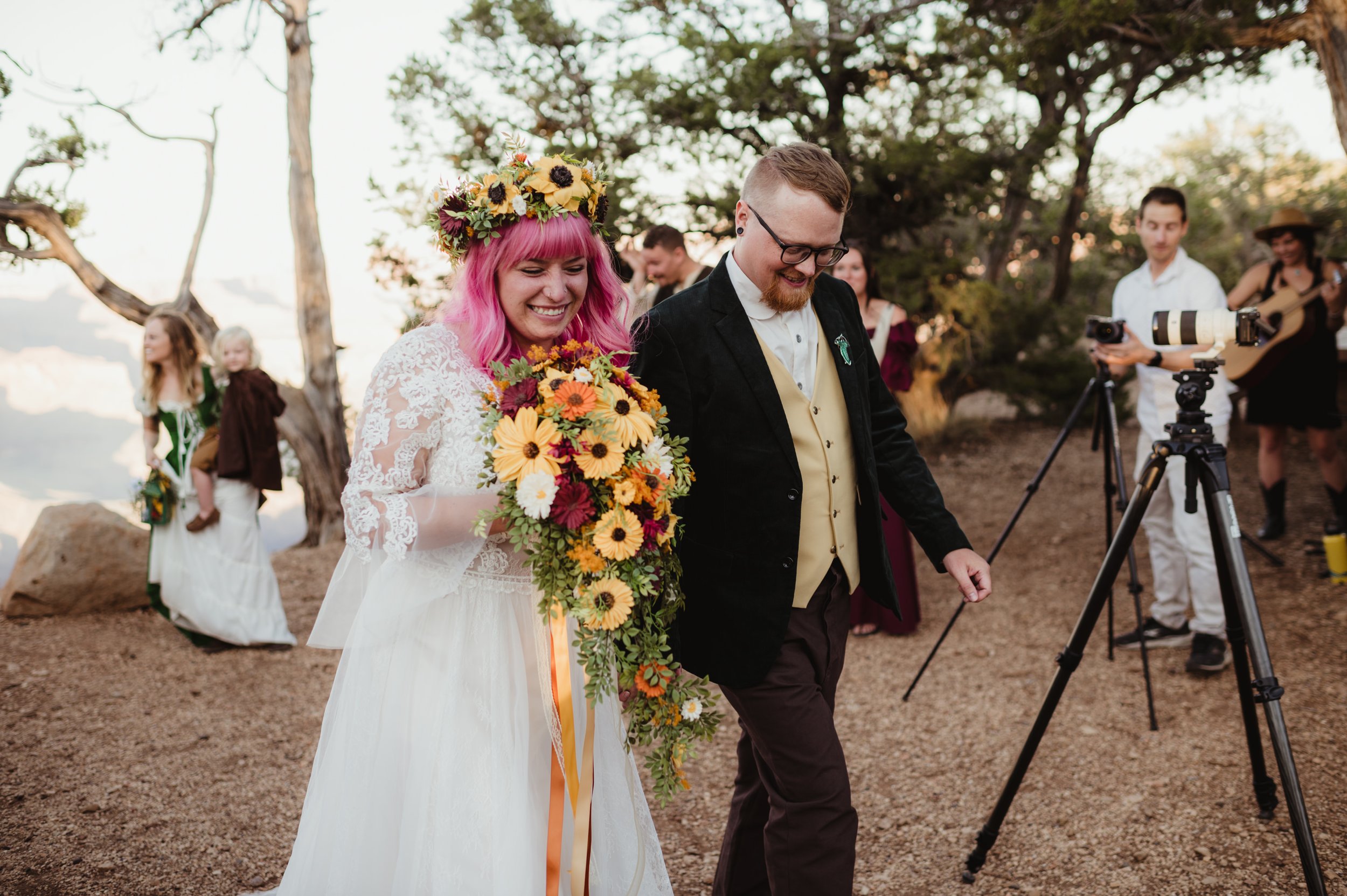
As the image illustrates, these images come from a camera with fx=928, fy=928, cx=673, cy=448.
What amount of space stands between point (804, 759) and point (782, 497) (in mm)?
629

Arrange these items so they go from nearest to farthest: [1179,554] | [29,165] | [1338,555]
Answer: [1179,554], [1338,555], [29,165]

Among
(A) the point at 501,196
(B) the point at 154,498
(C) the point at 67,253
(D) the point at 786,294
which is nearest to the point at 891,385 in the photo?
(D) the point at 786,294

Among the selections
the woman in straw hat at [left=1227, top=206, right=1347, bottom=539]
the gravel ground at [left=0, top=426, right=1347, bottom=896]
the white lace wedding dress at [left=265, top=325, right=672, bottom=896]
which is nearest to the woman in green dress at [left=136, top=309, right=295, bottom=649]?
the gravel ground at [left=0, top=426, right=1347, bottom=896]

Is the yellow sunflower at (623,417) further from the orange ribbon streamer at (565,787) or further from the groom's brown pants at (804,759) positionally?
the groom's brown pants at (804,759)

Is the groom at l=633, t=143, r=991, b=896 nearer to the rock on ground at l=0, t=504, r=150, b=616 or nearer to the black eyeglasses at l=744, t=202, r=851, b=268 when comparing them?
the black eyeglasses at l=744, t=202, r=851, b=268

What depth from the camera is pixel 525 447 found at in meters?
1.96

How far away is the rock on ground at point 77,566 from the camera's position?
671cm

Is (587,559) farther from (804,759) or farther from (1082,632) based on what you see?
(1082,632)

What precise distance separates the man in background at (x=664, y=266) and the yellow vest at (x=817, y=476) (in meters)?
3.51

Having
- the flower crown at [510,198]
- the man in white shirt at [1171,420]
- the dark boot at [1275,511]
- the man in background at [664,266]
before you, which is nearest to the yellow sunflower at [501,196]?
the flower crown at [510,198]

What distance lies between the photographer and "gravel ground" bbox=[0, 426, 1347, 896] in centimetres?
324

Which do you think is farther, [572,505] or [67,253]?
[67,253]

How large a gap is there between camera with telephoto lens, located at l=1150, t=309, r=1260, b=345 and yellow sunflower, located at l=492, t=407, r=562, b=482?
7.26 feet

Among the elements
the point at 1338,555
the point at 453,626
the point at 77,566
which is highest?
the point at 453,626
